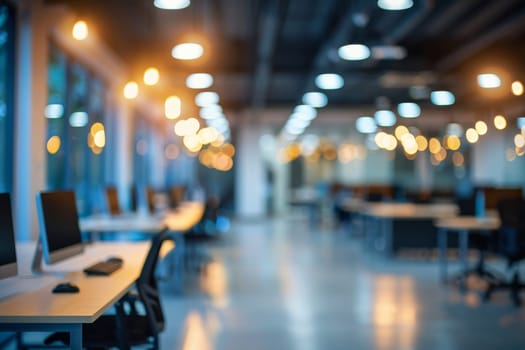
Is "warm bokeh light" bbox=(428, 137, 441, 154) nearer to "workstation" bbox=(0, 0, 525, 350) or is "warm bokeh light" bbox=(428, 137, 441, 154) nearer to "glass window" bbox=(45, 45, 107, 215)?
"workstation" bbox=(0, 0, 525, 350)

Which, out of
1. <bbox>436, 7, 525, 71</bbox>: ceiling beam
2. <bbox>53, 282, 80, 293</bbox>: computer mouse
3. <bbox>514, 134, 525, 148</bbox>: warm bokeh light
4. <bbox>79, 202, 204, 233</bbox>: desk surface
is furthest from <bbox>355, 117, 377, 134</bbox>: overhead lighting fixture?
<bbox>53, 282, 80, 293</bbox>: computer mouse

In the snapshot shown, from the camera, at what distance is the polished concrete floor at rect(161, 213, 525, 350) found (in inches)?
184

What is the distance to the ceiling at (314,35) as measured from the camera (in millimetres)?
7621

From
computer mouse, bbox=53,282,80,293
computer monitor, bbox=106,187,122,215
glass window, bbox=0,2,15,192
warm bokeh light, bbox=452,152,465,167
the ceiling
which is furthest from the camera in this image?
warm bokeh light, bbox=452,152,465,167

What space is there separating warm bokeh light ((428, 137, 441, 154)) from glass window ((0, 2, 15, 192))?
1574cm

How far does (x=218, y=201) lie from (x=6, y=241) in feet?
25.7

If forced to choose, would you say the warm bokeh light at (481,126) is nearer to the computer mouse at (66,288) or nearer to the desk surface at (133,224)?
the desk surface at (133,224)

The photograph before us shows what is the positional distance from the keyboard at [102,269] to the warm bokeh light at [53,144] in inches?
148

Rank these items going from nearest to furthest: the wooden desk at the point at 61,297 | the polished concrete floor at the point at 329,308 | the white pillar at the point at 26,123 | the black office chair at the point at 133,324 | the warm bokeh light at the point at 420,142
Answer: the wooden desk at the point at 61,297 < the black office chair at the point at 133,324 < the polished concrete floor at the point at 329,308 < the white pillar at the point at 26,123 < the warm bokeh light at the point at 420,142

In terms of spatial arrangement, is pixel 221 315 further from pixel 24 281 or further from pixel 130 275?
pixel 24 281

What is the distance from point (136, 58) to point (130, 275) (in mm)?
7101

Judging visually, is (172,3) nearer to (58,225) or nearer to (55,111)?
(58,225)

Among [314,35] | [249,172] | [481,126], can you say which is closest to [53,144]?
[314,35]

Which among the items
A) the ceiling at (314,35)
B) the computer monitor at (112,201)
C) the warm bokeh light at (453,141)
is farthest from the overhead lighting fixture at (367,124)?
the computer monitor at (112,201)
